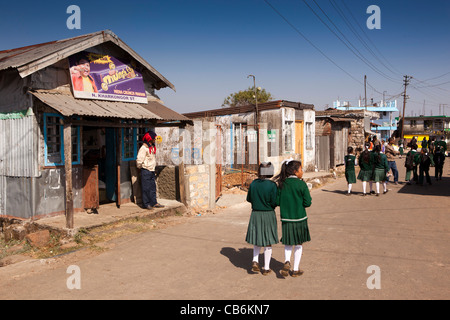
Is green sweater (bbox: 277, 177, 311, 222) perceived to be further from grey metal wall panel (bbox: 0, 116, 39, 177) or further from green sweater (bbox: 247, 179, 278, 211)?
grey metal wall panel (bbox: 0, 116, 39, 177)

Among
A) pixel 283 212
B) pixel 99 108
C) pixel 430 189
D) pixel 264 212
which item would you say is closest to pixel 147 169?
pixel 99 108

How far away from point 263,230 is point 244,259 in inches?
49.2

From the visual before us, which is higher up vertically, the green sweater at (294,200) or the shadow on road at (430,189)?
the green sweater at (294,200)

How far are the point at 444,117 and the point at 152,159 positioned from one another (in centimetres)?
5258

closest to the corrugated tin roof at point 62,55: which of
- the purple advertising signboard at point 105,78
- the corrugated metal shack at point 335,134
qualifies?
the purple advertising signboard at point 105,78

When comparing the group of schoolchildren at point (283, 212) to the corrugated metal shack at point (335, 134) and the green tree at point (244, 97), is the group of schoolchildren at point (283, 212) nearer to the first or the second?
the corrugated metal shack at point (335, 134)

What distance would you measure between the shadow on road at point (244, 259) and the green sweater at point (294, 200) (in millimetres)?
926

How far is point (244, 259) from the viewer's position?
625 centimetres

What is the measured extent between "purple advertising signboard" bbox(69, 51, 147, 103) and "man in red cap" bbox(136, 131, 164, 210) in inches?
49.9

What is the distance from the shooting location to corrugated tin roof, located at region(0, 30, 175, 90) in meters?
7.20

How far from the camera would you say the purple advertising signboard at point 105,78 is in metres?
8.45

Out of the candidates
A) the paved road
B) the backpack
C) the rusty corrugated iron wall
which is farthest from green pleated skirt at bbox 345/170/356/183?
the rusty corrugated iron wall

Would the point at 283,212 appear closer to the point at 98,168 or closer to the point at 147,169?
the point at 147,169
